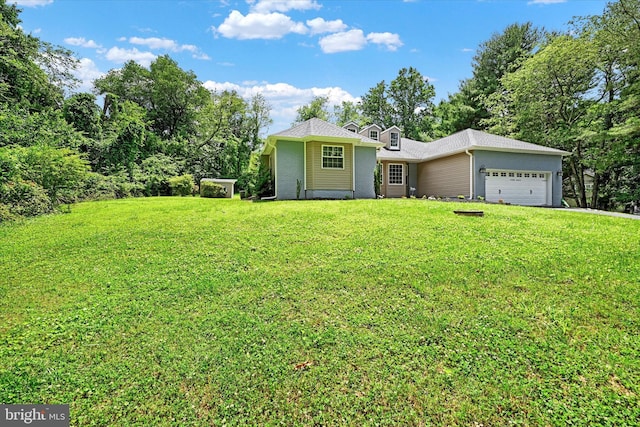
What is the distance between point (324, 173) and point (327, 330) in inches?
446

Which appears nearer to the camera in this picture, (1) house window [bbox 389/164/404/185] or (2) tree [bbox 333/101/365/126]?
(1) house window [bbox 389/164/404/185]

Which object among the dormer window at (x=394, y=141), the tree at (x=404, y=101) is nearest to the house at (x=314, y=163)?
the dormer window at (x=394, y=141)

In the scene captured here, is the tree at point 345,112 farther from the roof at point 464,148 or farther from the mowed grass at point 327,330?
the mowed grass at point 327,330

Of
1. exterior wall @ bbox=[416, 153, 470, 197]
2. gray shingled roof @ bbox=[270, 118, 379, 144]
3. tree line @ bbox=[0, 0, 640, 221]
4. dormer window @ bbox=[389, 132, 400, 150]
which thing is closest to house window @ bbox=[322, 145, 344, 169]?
gray shingled roof @ bbox=[270, 118, 379, 144]

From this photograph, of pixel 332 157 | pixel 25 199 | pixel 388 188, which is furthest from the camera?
pixel 388 188

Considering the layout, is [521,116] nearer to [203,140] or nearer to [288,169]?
[288,169]

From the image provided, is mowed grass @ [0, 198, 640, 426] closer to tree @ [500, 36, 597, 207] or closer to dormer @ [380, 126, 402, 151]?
dormer @ [380, 126, 402, 151]

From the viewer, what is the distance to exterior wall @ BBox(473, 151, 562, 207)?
15.8m

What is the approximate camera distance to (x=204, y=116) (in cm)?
3152

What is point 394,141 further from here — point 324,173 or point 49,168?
point 49,168

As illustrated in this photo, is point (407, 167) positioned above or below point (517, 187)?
above

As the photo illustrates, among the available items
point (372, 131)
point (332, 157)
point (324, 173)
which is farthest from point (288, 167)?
point (372, 131)

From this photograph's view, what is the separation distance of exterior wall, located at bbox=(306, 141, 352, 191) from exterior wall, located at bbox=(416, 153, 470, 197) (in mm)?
6285

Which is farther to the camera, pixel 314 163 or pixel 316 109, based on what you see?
pixel 316 109
